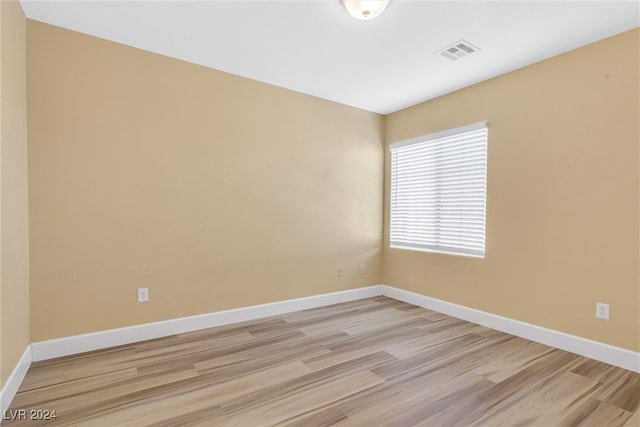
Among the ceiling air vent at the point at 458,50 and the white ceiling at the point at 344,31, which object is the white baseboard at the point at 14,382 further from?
the ceiling air vent at the point at 458,50

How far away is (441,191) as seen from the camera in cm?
362

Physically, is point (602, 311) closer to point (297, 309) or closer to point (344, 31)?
point (297, 309)

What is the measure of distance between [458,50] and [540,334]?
8.46 feet

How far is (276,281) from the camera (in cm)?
344

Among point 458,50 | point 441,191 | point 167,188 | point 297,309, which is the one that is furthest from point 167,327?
point 458,50

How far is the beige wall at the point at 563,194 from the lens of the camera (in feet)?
7.57

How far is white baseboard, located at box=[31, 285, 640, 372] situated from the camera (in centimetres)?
234

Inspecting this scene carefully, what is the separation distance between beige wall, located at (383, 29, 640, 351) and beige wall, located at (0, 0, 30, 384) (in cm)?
372

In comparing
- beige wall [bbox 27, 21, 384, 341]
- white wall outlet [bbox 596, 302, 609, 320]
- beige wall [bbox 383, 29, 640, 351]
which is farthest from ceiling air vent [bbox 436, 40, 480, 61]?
white wall outlet [bbox 596, 302, 609, 320]

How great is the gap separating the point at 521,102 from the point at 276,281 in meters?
3.03

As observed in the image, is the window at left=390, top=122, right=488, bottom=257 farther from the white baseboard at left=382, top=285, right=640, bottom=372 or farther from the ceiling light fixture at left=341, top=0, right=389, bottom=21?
the ceiling light fixture at left=341, top=0, right=389, bottom=21

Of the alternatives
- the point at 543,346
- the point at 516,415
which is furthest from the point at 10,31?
the point at 543,346

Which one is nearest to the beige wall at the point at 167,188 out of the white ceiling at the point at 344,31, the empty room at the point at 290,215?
the empty room at the point at 290,215

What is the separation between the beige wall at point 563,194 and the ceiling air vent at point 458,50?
0.68 metres
